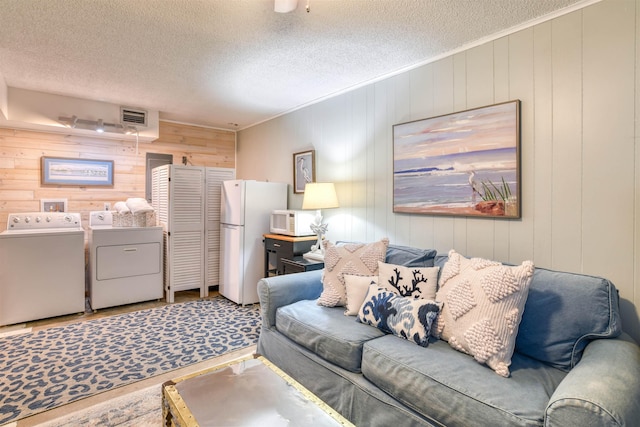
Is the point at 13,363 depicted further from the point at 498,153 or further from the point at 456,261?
the point at 498,153

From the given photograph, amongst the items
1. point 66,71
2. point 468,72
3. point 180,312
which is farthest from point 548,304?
point 66,71

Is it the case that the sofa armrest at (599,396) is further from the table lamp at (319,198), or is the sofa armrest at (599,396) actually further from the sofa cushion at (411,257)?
the table lamp at (319,198)

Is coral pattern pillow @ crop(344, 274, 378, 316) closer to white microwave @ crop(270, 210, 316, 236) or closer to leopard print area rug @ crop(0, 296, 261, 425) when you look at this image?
leopard print area rug @ crop(0, 296, 261, 425)

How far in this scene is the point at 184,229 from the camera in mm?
4070

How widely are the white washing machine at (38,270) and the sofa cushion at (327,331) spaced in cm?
256

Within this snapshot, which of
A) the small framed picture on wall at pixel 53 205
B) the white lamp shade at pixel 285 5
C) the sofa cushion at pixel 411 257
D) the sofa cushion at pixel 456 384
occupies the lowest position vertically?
the sofa cushion at pixel 456 384

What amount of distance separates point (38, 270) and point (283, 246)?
2399mm

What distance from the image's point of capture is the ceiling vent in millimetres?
4035

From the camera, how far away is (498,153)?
2.22 m

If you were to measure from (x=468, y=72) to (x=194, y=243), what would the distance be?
11.3ft

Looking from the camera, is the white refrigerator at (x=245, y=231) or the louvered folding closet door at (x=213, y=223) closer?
the white refrigerator at (x=245, y=231)

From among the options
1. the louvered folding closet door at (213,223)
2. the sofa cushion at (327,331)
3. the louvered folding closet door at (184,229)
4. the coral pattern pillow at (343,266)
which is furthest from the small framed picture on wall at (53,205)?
the coral pattern pillow at (343,266)

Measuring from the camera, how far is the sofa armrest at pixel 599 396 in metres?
1.01

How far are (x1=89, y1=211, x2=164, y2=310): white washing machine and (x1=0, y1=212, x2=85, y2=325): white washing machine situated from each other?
0.14m
